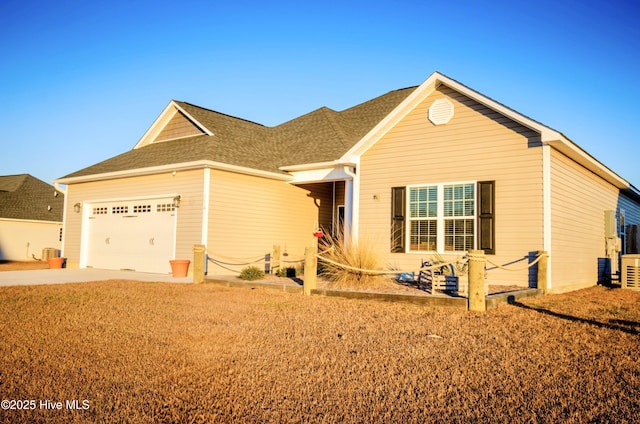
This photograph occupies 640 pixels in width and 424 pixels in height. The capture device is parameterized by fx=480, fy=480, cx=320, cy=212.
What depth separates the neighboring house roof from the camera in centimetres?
2811

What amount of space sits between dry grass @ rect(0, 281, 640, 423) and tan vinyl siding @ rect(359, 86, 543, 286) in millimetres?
2840

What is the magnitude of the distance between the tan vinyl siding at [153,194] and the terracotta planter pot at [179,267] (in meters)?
0.49

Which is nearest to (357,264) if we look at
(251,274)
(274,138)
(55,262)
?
(251,274)

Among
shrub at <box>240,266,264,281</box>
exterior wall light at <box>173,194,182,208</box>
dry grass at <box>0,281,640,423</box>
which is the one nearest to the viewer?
dry grass at <box>0,281,640,423</box>

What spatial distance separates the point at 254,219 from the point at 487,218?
718 cm

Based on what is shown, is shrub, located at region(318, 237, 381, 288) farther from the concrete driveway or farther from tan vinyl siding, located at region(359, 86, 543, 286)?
the concrete driveway

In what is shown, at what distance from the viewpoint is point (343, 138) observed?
16.4 meters

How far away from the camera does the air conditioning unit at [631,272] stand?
1230 cm

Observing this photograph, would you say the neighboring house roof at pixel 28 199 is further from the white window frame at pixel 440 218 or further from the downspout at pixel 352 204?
the white window frame at pixel 440 218

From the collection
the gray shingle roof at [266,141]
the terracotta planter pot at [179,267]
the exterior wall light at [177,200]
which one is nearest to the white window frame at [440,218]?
the gray shingle roof at [266,141]

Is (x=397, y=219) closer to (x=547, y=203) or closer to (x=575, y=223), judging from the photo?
(x=547, y=203)

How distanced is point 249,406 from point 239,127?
1626 cm

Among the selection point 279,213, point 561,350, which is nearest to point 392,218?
point 279,213

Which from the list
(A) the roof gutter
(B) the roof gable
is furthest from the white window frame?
(A) the roof gutter
